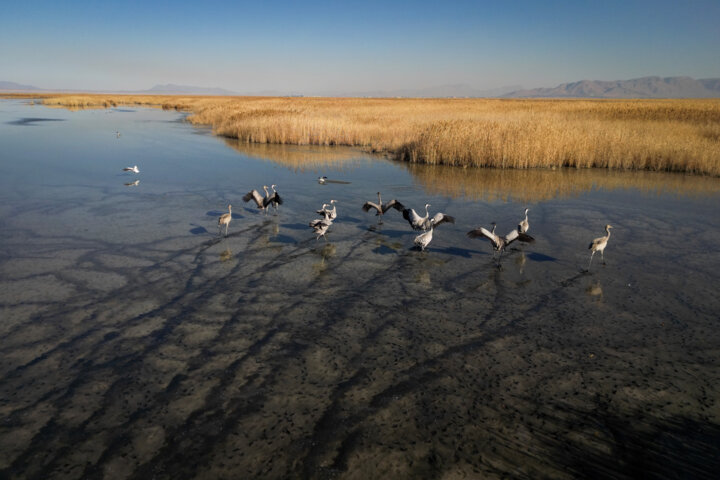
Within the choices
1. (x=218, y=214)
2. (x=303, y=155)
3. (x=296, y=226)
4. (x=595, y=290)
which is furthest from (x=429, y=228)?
(x=303, y=155)

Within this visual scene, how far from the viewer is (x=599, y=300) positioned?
6406 millimetres

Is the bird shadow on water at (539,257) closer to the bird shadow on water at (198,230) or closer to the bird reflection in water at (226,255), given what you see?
the bird reflection in water at (226,255)

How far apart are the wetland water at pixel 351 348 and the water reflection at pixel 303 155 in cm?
794

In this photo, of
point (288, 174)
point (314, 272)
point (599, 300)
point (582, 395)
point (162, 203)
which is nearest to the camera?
point (582, 395)

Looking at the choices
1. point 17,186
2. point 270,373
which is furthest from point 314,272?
point 17,186

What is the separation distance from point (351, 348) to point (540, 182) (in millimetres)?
12669

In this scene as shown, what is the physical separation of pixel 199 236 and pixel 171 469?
20.4ft

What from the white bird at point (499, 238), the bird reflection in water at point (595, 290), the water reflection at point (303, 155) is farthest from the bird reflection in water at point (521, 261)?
the water reflection at point (303, 155)

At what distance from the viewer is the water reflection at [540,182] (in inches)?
535

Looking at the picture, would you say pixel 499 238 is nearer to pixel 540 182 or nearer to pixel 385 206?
pixel 385 206

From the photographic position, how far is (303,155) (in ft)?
70.6

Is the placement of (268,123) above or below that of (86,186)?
above

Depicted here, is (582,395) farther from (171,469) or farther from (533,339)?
(171,469)

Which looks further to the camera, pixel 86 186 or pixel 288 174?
pixel 288 174
